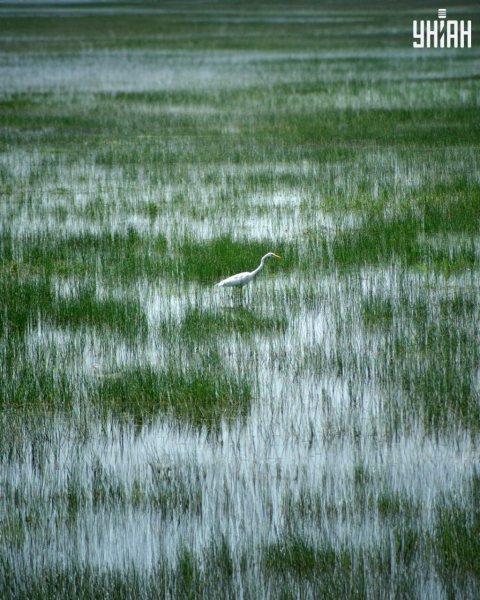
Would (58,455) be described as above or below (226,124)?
below

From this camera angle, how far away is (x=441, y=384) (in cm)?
682

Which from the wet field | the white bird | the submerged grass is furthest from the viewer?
the white bird

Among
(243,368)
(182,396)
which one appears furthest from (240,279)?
(182,396)

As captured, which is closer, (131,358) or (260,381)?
(260,381)

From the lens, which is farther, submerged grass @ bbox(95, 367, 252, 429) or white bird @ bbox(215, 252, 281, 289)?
white bird @ bbox(215, 252, 281, 289)

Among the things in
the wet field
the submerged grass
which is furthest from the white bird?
the submerged grass

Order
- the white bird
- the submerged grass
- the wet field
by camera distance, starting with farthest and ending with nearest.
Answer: the white bird
the submerged grass
the wet field

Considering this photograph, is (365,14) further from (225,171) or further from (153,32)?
(225,171)

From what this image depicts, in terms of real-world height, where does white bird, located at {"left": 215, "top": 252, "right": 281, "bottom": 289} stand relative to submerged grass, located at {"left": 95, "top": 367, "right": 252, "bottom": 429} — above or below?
above

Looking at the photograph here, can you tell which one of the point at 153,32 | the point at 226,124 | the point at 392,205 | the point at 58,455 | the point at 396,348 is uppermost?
the point at 153,32

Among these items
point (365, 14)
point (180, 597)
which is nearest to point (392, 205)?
point (180, 597)

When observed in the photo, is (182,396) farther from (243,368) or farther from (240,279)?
(240,279)

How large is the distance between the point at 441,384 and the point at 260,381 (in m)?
1.42

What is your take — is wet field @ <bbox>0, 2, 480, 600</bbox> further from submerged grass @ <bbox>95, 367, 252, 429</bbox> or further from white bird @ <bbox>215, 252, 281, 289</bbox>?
white bird @ <bbox>215, 252, 281, 289</bbox>
